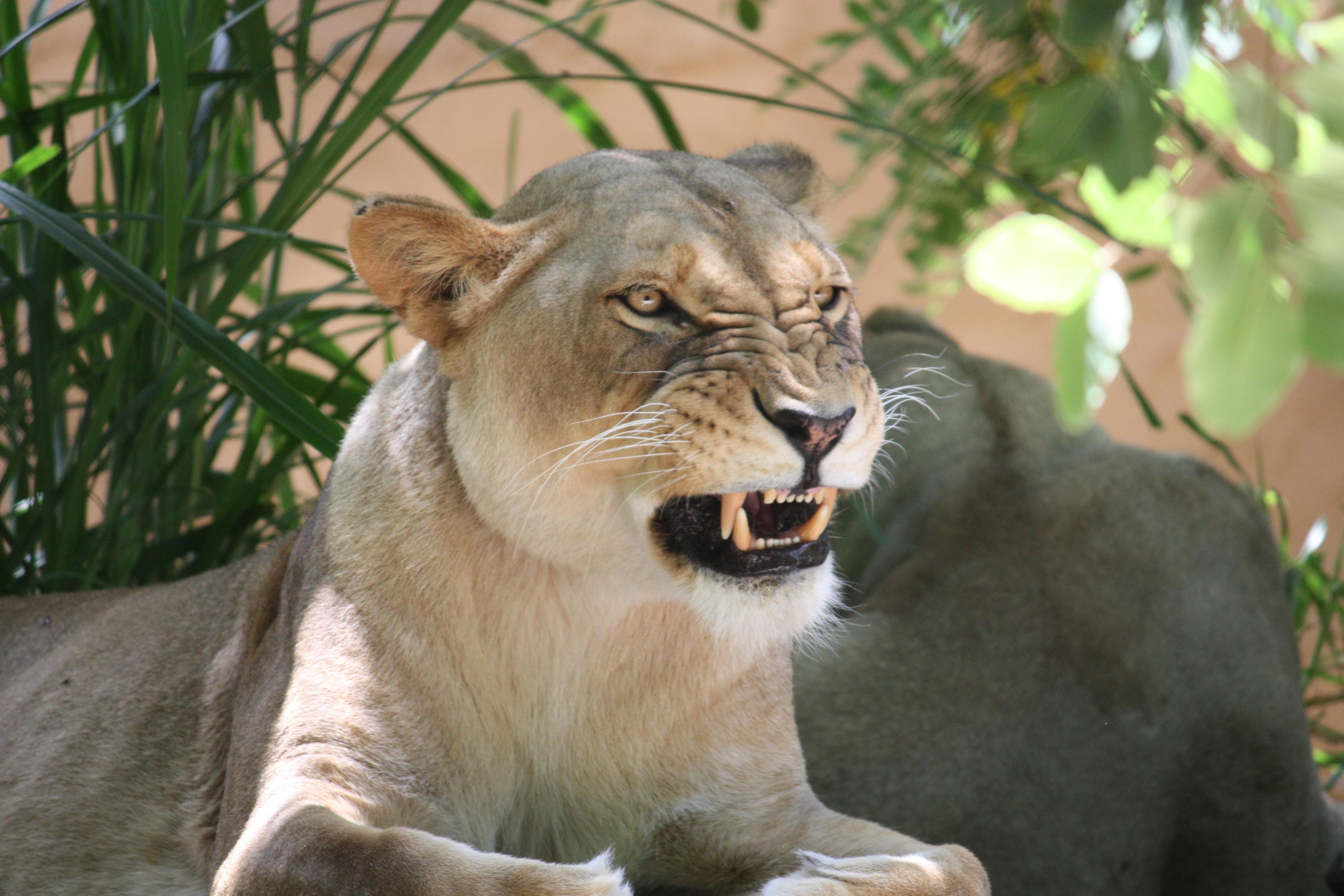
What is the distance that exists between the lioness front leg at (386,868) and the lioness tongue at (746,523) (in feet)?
1.36

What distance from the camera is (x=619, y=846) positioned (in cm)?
182

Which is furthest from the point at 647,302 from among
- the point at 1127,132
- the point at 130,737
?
the point at 130,737

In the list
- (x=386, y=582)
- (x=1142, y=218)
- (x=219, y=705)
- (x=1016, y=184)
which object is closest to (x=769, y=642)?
(x=386, y=582)

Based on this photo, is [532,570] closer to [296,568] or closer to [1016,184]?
[296,568]

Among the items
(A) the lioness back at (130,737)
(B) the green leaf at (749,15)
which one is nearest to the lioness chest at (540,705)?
(A) the lioness back at (130,737)

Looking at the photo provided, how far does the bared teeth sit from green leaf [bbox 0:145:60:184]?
1.69 meters

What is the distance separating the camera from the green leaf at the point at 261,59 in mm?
2439

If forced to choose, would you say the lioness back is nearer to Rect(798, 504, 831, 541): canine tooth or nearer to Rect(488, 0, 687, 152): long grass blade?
Rect(798, 504, 831, 541): canine tooth

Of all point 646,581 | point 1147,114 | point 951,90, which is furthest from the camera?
point 951,90

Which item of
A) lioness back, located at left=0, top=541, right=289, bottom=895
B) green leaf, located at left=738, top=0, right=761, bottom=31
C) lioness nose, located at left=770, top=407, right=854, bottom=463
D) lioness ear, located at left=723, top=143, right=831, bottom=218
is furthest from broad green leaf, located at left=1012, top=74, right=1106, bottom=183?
green leaf, located at left=738, top=0, right=761, bottom=31

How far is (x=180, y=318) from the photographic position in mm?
2043

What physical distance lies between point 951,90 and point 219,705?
8.48 feet

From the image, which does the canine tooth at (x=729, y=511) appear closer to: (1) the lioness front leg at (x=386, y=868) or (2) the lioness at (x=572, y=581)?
(2) the lioness at (x=572, y=581)

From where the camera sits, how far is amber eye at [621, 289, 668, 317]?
1669mm
